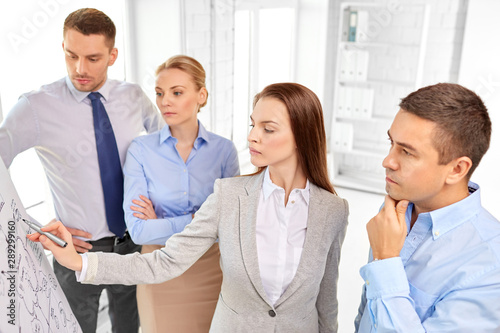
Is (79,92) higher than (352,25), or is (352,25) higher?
(352,25)

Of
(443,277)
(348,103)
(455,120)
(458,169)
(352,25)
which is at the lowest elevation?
(348,103)

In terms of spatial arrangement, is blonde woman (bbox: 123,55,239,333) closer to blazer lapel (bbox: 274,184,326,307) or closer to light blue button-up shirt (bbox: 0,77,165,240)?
light blue button-up shirt (bbox: 0,77,165,240)

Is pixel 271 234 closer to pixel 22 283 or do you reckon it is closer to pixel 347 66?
pixel 22 283

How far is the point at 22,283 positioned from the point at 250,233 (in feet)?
2.03

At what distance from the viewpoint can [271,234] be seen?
1374 mm

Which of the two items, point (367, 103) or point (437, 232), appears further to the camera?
point (367, 103)

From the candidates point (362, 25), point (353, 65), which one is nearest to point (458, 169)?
point (353, 65)

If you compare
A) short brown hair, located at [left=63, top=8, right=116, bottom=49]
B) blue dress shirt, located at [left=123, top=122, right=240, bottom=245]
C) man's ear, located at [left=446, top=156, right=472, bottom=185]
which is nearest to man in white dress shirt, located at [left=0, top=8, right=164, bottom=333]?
short brown hair, located at [left=63, top=8, right=116, bottom=49]

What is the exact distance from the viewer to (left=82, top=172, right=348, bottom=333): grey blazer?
1.32 meters

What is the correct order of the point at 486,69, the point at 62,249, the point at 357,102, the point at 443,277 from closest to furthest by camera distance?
the point at 443,277, the point at 62,249, the point at 486,69, the point at 357,102

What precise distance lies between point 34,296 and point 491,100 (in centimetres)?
427

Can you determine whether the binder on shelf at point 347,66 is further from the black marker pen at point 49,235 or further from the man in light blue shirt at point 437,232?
the black marker pen at point 49,235

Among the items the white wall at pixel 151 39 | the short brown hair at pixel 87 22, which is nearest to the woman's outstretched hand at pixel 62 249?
the short brown hair at pixel 87 22

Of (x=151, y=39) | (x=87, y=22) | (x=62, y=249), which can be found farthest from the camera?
(x=151, y=39)
